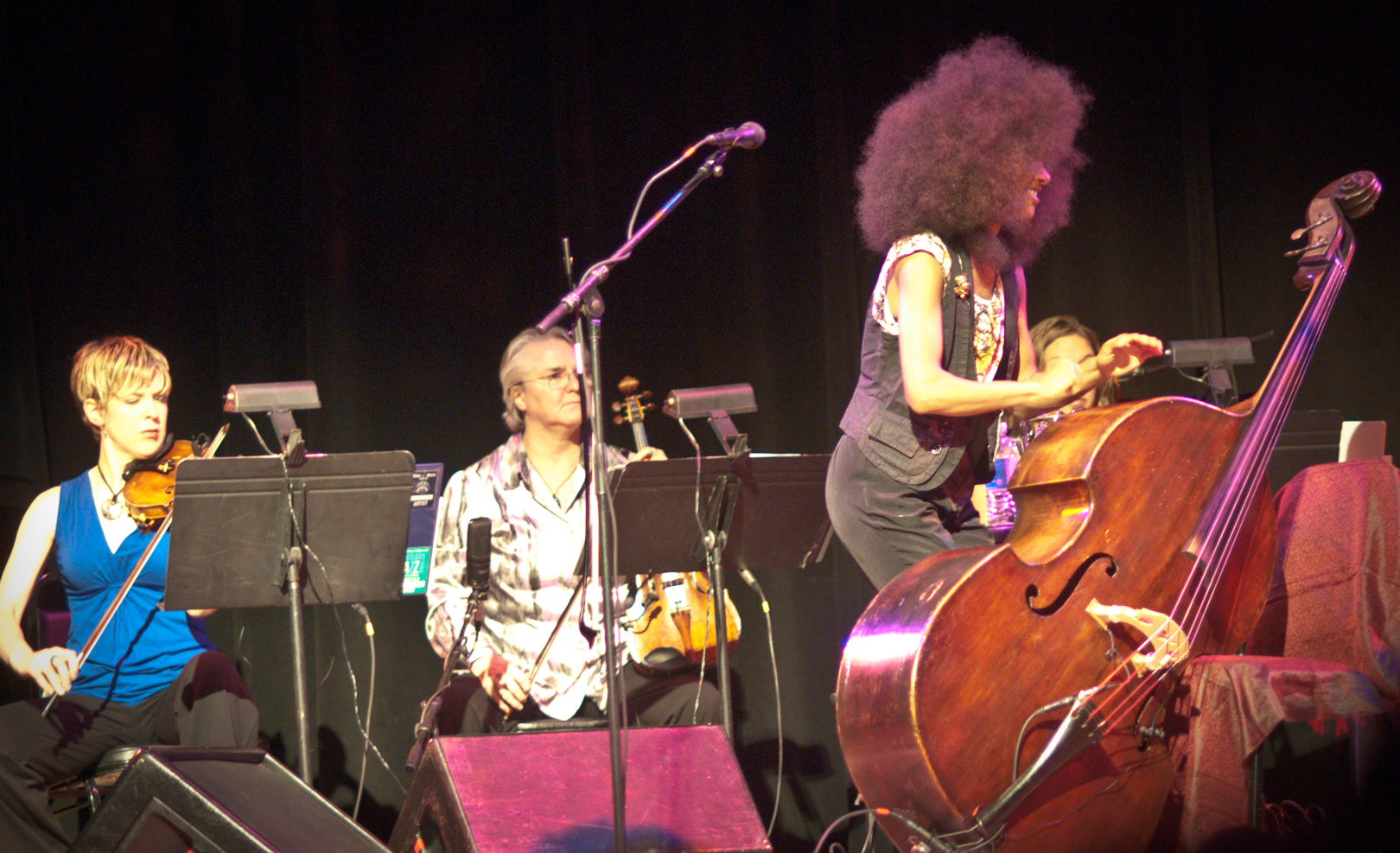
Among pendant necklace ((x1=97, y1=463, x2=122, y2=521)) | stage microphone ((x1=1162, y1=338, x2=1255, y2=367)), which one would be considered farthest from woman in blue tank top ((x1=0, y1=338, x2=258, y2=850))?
stage microphone ((x1=1162, y1=338, x2=1255, y2=367))

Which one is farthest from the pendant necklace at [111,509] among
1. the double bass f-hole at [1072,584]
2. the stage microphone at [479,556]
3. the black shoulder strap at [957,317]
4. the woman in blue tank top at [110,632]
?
the double bass f-hole at [1072,584]

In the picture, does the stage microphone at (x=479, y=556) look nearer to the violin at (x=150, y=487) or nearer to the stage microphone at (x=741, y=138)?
the violin at (x=150, y=487)

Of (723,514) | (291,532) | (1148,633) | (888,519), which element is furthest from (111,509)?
(1148,633)

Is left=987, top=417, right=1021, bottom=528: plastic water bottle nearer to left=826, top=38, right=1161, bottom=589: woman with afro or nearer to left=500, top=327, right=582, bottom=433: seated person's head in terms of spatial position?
left=826, top=38, right=1161, bottom=589: woman with afro

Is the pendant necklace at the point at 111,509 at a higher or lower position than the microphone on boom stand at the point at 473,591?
higher

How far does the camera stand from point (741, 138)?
2221mm

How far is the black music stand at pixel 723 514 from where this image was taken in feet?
8.95

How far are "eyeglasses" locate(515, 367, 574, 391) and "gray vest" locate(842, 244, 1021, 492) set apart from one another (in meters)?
1.35

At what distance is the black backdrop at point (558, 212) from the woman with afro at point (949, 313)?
1.62m

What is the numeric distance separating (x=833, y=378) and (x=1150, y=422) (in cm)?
209

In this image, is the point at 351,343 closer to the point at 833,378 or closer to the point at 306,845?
the point at 833,378

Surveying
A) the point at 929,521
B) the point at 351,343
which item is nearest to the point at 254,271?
the point at 351,343

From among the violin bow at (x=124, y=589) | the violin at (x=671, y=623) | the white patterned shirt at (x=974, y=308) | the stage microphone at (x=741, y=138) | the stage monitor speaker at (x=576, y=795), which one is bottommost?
the stage monitor speaker at (x=576, y=795)

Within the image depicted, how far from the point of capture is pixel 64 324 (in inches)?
143
